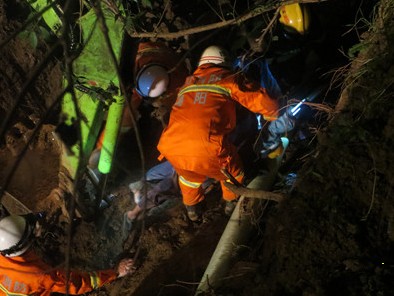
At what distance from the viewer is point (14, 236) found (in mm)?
3328

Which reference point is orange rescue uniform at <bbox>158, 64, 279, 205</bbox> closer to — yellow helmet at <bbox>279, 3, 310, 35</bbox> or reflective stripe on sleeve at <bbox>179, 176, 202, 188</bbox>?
reflective stripe on sleeve at <bbox>179, 176, 202, 188</bbox>

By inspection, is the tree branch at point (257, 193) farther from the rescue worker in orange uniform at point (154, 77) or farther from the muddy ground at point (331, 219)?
the rescue worker in orange uniform at point (154, 77)

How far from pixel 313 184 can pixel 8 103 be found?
16.9ft

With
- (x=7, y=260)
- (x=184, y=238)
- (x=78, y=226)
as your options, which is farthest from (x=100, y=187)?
(x=7, y=260)

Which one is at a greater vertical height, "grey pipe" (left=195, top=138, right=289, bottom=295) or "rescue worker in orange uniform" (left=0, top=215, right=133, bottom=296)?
"rescue worker in orange uniform" (left=0, top=215, right=133, bottom=296)

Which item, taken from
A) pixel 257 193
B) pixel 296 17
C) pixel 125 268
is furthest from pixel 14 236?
pixel 296 17

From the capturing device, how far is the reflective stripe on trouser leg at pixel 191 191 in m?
3.86

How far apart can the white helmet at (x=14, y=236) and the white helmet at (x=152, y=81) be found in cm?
180

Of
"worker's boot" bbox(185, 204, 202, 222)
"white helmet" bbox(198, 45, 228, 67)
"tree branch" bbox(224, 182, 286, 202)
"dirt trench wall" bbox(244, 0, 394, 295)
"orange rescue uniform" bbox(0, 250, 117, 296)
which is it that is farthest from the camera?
"worker's boot" bbox(185, 204, 202, 222)

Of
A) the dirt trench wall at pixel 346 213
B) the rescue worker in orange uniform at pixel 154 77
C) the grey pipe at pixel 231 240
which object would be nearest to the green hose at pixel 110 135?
the rescue worker in orange uniform at pixel 154 77

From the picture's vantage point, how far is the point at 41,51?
5.57 meters

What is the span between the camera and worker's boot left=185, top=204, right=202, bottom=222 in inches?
166

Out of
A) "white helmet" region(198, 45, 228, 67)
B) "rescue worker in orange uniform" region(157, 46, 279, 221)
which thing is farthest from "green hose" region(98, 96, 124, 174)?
"white helmet" region(198, 45, 228, 67)

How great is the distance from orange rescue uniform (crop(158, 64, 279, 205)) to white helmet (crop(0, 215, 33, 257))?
4.92ft
